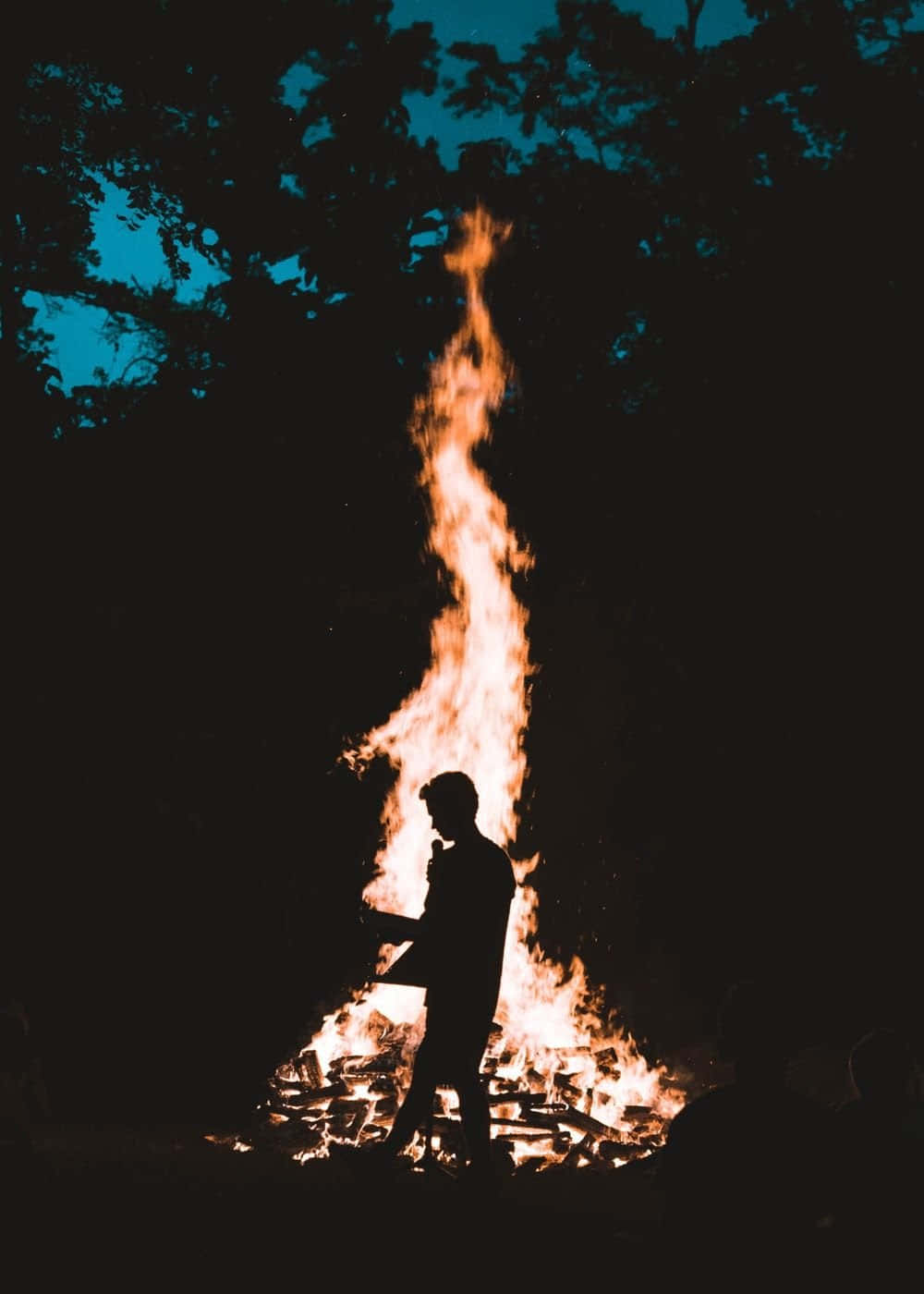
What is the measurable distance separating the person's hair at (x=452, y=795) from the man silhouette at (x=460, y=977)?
0.18 meters

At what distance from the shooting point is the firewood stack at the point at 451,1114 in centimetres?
752

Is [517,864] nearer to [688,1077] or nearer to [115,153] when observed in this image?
[688,1077]

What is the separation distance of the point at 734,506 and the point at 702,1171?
10.7m

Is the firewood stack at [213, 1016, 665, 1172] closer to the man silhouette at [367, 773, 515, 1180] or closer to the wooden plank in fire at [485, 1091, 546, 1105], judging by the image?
the wooden plank in fire at [485, 1091, 546, 1105]

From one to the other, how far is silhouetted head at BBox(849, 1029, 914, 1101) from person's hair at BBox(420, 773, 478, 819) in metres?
2.66

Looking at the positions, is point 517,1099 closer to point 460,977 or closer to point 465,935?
point 460,977

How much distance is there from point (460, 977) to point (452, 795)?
93 cm

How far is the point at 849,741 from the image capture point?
39.5ft

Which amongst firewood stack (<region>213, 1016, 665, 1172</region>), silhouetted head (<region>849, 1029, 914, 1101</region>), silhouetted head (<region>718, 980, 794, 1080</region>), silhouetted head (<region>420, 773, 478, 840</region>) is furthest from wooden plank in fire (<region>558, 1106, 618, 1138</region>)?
silhouetted head (<region>718, 980, 794, 1080</region>)

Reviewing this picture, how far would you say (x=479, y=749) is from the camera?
1095 cm

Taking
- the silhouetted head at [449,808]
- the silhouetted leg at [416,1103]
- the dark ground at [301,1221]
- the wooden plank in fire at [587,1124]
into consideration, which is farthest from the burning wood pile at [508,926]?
the silhouetted head at [449,808]

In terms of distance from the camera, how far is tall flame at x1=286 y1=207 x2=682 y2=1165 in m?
8.95

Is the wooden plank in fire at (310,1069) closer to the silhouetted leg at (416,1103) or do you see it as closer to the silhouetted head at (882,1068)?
the silhouetted leg at (416,1103)

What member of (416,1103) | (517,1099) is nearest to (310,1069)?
(517,1099)
